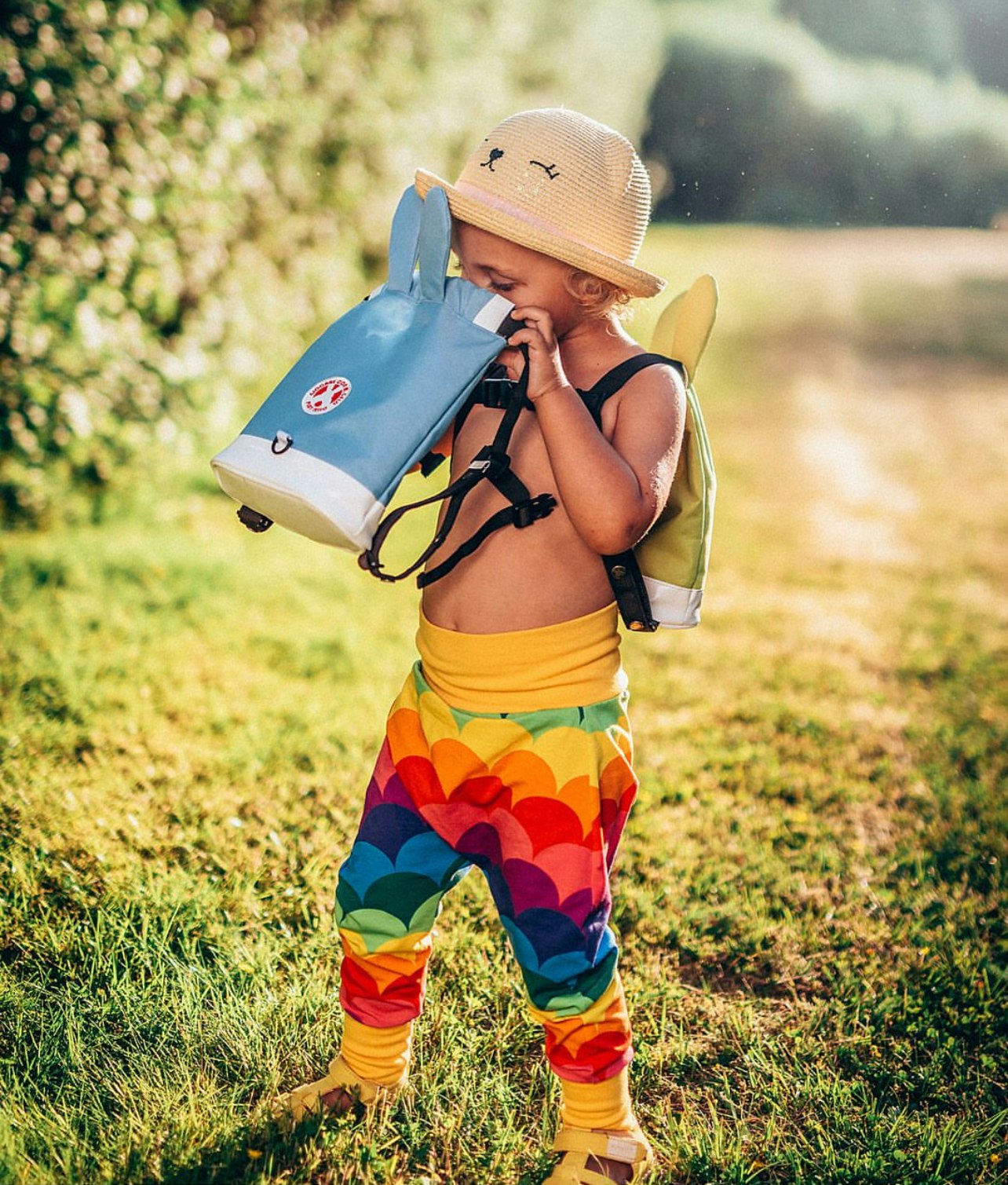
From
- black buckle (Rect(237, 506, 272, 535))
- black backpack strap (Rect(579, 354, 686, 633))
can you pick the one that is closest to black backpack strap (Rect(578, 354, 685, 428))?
black backpack strap (Rect(579, 354, 686, 633))

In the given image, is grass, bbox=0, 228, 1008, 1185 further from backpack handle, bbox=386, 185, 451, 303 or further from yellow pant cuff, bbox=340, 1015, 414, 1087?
backpack handle, bbox=386, 185, 451, 303

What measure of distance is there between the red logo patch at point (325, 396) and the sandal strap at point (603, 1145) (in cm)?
131

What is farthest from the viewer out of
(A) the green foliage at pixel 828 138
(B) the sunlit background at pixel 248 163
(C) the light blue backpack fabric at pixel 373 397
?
(B) the sunlit background at pixel 248 163

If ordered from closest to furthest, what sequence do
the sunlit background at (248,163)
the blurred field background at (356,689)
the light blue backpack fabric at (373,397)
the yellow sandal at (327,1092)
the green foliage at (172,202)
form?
the light blue backpack fabric at (373,397)
the yellow sandal at (327,1092)
the blurred field background at (356,689)
the sunlit background at (248,163)
the green foliage at (172,202)

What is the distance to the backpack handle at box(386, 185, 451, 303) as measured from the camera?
73.0 inches

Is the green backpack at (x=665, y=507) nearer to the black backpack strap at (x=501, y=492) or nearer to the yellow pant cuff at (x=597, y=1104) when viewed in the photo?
the black backpack strap at (x=501, y=492)

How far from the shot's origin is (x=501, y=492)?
1.96 m

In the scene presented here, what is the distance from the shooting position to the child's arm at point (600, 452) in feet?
5.94

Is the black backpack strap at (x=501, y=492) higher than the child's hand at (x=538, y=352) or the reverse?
the reverse

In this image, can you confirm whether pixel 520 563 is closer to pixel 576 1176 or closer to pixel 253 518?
pixel 253 518

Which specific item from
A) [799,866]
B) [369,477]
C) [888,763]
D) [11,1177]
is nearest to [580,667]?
[369,477]

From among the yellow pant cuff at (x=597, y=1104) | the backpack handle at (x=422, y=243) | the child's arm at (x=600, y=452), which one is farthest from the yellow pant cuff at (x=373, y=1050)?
the backpack handle at (x=422, y=243)

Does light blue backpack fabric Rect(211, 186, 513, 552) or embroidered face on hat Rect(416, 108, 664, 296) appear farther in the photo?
embroidered face on hat Rect(416, 108, 664, 296)

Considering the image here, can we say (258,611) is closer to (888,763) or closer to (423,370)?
(888,763)
